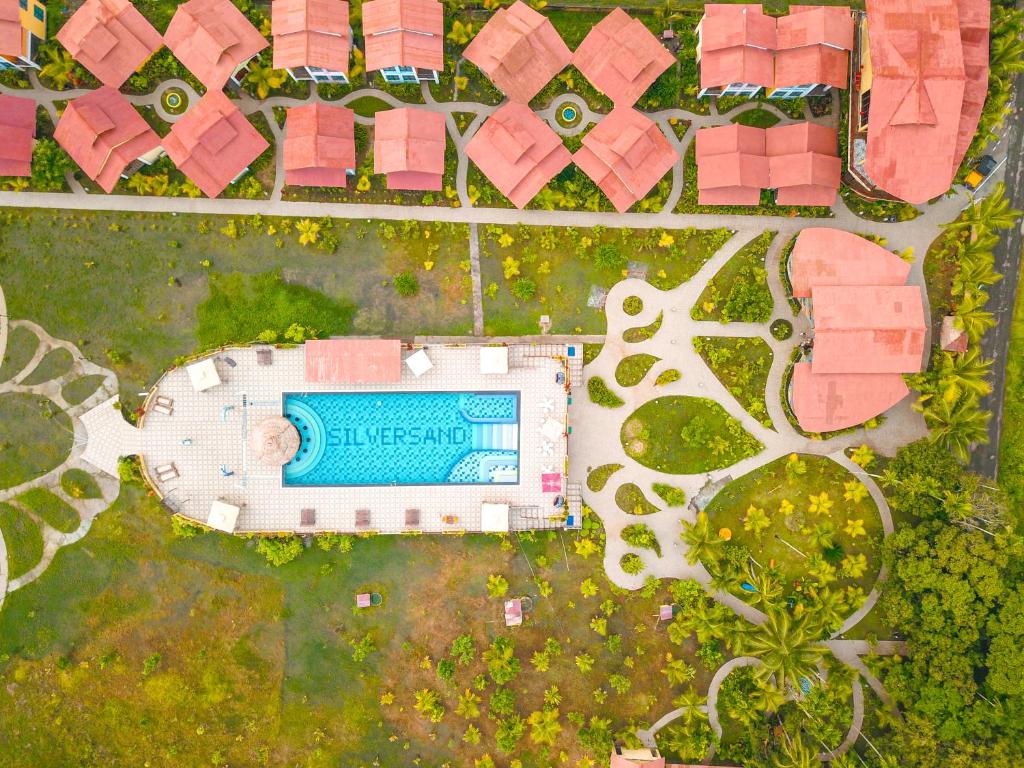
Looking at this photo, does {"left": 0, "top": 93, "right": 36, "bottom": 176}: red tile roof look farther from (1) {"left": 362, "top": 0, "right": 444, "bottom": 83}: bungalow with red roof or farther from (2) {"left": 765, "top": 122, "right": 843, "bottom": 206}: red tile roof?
(2) {"left": 765, "top": 122, "right": 843, "bottom": 206}: red tile roof

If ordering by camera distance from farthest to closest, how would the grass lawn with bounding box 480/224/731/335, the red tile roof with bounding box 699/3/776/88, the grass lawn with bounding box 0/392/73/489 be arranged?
the grass lawn with bounding box 480/224/731/335, the grass lawn with bounding box 0/392/73/489, the red tile roof with bounding box 699/3/776/88

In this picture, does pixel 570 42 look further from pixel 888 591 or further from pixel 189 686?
pixel 189 686

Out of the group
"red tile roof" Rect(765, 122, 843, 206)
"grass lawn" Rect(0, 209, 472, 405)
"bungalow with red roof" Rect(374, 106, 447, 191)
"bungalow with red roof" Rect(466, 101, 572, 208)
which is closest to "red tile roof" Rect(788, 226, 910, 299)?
"red tile roof" Rect(765, 122, 843, 206)

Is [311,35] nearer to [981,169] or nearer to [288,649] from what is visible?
[288,649]

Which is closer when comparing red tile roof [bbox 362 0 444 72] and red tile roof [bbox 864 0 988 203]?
red tile roof [bbox 864 0 988 203]

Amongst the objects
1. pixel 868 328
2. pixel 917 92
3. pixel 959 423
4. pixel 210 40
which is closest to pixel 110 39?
pixel 210 40

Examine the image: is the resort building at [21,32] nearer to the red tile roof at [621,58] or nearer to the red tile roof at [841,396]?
the red tile roof at [621,58]

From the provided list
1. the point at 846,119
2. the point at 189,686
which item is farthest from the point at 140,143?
the point at 846,119
